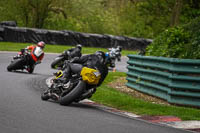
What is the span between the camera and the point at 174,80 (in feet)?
33.9

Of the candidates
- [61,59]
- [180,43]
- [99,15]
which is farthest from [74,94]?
[99,15]

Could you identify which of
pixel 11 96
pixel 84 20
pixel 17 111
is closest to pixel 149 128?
pixel 17 111

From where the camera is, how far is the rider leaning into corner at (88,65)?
9156 millimetres

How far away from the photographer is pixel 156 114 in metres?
8.88

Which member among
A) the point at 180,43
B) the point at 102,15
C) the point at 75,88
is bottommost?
the point at 75,88

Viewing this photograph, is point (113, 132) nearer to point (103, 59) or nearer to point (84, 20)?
point (103, 59)

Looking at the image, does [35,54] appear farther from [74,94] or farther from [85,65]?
[74,94]

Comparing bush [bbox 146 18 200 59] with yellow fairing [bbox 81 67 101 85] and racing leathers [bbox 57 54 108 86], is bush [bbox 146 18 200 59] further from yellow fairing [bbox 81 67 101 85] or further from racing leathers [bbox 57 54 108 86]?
yellow fairing [bbox 81 67 101 85]

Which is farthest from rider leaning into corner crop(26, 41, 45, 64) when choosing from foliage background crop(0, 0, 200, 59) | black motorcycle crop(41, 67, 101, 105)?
foliage background crop(0, 0, 200, 59)

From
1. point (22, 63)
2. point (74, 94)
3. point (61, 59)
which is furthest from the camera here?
point (61, 59)

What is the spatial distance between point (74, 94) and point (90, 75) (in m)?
0.50

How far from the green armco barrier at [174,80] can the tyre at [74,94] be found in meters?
2.43

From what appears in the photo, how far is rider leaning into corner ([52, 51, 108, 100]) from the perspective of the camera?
9156 mm

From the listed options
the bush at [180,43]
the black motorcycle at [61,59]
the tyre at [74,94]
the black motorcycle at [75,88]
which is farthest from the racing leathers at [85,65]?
the black motorcycle at [61,59]
